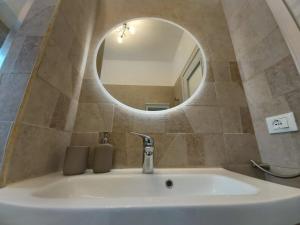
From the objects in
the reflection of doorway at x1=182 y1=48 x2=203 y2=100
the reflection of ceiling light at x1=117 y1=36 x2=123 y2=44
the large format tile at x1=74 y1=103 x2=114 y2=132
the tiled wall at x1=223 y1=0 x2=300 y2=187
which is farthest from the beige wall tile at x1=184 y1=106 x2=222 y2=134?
the reflection of ceiling light at x1=117 y1=36 x2=123 y2=44

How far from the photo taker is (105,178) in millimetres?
629

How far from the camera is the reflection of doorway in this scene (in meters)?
0.94

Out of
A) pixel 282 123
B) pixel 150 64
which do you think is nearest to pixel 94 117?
pixel 150 64

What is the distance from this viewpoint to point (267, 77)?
0.76 metres

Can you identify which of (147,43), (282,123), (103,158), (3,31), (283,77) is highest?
(147,43)

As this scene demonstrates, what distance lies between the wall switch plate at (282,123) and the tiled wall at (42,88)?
1025 millimetres

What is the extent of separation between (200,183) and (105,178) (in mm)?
424

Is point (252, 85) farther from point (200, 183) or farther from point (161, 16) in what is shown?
point (161, 16)

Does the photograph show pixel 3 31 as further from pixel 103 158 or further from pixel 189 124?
pixel 189 124

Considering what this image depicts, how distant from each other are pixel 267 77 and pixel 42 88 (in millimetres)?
1046

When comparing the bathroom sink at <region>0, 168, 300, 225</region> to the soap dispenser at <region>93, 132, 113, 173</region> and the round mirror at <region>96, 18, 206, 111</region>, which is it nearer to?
the soap dispenser at <region>93, 132, 113, 173</region>

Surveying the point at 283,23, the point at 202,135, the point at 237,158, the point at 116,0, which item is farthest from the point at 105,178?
the point at 116,0

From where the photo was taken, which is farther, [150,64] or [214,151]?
[150,64]

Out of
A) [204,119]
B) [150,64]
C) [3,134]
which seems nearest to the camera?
[3,134]
